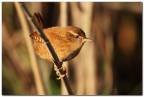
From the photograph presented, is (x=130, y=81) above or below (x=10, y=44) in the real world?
below

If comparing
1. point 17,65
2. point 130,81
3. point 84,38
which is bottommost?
point 130,81

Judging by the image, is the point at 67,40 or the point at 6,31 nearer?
the point at 67,40

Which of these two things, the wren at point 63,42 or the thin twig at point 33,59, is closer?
the wren at point 63,42

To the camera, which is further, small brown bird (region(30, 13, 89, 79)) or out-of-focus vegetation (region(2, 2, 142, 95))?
out-of-focus vegetation (region(2, 2, 142, 95))

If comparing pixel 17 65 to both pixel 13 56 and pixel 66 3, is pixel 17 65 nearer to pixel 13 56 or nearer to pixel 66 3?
pixel 13 56

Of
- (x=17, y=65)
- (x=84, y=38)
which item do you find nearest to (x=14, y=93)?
(x=17, y=65)

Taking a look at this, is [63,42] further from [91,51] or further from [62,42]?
[91,51]
